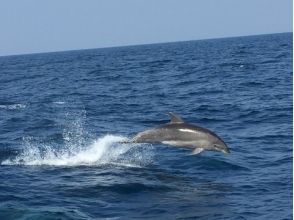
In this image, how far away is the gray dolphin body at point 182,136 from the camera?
15.6 m

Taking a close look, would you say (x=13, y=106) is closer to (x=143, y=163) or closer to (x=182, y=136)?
(x=143, y=163)

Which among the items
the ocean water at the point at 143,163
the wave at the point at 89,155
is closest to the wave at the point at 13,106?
the ocean water at the point at 143,163

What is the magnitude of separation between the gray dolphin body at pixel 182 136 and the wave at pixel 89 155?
14.7 feet

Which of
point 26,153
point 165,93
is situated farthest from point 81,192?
point 165,93

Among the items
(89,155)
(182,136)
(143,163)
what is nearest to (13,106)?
(89,155)

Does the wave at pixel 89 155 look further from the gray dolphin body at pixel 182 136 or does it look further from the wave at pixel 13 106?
the wave at pixel 13 106

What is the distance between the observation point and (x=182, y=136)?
15719 mm

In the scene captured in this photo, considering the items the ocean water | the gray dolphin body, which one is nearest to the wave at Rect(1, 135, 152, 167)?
the ocean water

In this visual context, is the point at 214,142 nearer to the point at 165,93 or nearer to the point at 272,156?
the point at 272,156

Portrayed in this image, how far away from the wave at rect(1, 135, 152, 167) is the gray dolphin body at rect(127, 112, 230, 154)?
449cm

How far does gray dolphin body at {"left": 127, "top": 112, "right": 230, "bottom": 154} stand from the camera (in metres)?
15.6

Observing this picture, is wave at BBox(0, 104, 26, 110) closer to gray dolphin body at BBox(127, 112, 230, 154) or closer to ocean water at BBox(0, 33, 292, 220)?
ocean water at BBox(0, 33, 292, 220)

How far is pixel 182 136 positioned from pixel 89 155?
282 inches

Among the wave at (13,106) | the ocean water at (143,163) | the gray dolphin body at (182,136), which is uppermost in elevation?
the gray dolphin body at (182,136)
